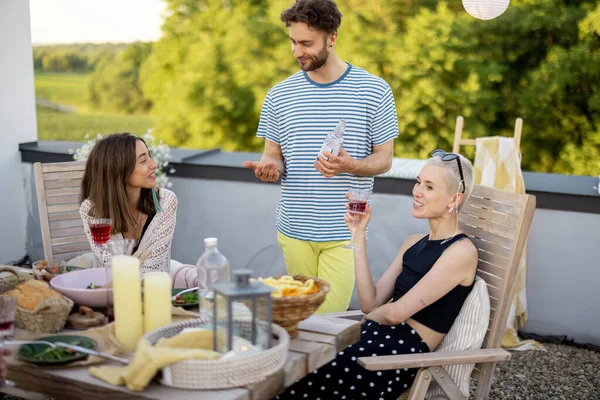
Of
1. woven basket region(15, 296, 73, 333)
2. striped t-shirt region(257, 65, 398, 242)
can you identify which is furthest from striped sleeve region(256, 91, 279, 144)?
woven basket region(15, 296, 73, 333)

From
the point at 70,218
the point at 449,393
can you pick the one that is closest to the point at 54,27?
the point at 70,218

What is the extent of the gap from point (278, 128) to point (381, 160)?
443mm

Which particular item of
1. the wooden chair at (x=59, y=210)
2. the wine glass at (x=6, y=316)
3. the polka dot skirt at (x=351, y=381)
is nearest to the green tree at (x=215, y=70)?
the wooden chair at (x=59, y=210)

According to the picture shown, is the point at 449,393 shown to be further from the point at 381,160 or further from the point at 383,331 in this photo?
the point at 381,160

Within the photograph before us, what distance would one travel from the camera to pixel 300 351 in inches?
67.5

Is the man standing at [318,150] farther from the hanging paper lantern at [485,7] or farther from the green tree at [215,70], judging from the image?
the green tree at [215,70]

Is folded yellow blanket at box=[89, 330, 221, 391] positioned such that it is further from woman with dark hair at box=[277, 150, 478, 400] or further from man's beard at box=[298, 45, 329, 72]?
man's beard at box=[298, 45, 329, 72]

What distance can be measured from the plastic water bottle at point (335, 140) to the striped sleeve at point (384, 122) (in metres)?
0.14

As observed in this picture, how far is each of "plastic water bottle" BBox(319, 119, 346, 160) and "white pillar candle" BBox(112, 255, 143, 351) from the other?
941 millimetres

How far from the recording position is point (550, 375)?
3.59 meters

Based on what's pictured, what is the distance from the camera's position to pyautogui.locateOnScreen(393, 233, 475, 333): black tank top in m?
2.26

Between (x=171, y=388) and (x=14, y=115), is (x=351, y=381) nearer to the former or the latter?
(x=171, y=388)

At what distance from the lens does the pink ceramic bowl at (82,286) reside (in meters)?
1.99

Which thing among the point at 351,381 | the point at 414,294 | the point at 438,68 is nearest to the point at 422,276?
the point at 414,294
